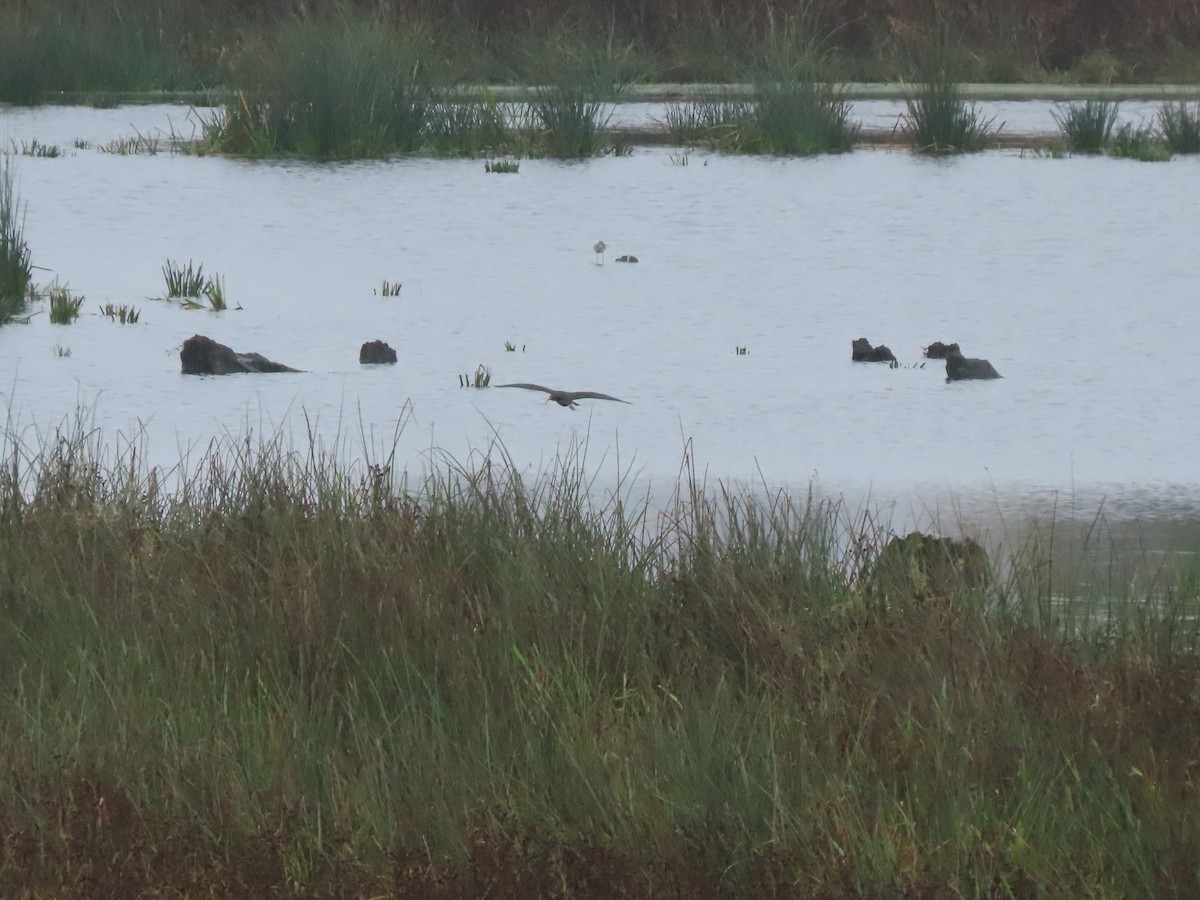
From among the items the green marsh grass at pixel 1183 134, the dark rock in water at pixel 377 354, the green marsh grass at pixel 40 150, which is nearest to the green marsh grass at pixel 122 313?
the dark rock in water at pixel 377 354

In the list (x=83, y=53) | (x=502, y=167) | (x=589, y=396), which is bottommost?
(x=589, y=396)

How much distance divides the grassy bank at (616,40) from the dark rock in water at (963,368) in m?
10.0

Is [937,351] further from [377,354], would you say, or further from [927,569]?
[927,569]

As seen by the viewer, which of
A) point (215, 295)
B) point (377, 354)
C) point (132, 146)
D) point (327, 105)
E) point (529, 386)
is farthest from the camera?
point (132, 146)

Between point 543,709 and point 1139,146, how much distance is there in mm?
13525

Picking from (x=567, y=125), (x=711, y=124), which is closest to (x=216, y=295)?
(x=567, y=125)

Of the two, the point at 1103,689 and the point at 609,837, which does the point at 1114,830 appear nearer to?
the point at 1103,689

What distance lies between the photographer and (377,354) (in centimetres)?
766

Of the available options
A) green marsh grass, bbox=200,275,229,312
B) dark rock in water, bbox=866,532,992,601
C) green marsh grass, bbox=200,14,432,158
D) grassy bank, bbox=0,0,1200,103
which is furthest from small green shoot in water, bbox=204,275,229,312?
grassy bank, bbox=0,0,1200,103

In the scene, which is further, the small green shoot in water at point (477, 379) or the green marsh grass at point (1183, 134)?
the green marsh grass at point (1183, 134)

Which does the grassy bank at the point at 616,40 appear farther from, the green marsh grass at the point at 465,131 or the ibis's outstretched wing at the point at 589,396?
the ibis's outstretched wing at the point at 589,396

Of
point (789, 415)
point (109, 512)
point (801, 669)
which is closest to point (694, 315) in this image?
point (789, 415)

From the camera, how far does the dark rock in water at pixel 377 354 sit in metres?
7.66

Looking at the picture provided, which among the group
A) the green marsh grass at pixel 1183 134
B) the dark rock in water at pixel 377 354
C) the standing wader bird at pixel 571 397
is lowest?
the standing wader bird at pixel 571 397
